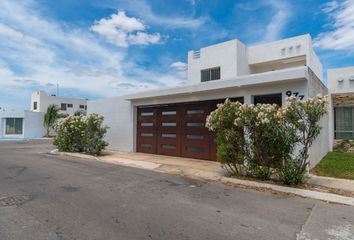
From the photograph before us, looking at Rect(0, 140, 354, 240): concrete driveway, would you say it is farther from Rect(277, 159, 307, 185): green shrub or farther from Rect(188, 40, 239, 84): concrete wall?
Rect(188, 40, 239, 84): concrete wall

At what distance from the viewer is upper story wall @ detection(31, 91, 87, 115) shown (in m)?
40.0

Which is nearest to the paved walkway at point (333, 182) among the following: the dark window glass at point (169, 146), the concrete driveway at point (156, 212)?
the concrete driveway at point (156, 212)

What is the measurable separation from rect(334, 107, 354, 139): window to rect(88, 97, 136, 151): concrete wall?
1589cm

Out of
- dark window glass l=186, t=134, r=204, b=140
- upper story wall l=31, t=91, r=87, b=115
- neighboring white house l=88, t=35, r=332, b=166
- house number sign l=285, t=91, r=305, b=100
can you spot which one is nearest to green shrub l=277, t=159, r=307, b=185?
neighboring white house l=88, t=35, r=332, b=166

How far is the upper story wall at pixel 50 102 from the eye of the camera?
131 ft

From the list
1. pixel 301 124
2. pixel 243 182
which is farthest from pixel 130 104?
pixel 301 124

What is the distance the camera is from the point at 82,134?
14.2m

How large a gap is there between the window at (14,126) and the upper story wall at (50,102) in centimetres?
482

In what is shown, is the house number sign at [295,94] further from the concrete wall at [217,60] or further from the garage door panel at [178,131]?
the concrete wall at [217,60]

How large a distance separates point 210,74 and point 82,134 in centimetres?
1208

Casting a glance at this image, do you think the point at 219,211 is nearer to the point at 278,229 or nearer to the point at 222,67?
the point at 278,229

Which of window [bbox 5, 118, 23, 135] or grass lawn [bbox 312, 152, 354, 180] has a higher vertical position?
window [bbox 5, 118, 23, 135]

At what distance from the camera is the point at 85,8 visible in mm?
11789

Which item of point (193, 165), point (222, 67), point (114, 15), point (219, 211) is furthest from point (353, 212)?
point (222, 67)
